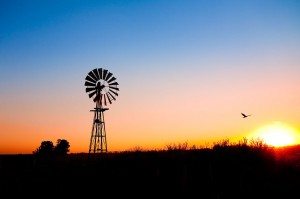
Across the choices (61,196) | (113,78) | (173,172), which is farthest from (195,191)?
(113,78)

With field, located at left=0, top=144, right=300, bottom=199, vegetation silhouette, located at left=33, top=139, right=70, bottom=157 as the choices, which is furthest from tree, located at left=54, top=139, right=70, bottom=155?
field, located at left=0, top=144, right=300, bottom=199

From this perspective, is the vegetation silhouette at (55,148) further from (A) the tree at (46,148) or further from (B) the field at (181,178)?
(B) the field at (181,178)

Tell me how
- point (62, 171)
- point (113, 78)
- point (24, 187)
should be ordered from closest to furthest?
point (24, 187)
point (62, 171)
point (113, 78)

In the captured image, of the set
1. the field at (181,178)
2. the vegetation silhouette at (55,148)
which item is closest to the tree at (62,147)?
the vegetation silhouette at (55,148)

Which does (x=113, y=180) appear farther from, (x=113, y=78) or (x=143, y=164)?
(x=113, y=78)

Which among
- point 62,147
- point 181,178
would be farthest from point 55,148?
point 181,178

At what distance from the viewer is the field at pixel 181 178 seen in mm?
14055

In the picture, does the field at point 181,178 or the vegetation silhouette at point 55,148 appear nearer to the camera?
the field at point 181,178

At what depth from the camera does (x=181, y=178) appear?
14922mm

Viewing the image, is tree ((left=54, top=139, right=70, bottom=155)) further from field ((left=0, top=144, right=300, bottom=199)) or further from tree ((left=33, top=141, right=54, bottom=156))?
field ((left=0, top=144, right=300, bottom=199))

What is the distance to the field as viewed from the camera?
14055 millimetres

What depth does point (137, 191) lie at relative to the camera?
14766 mm

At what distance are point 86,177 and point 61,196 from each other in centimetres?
213

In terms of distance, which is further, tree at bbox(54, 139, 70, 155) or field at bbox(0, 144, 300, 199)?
tree at bbox(54, 139, 70, 155)
